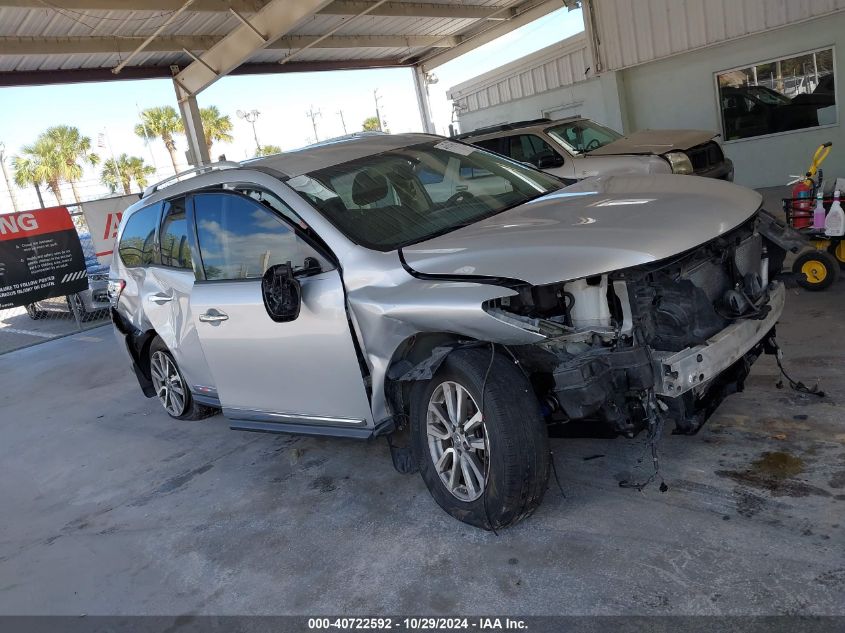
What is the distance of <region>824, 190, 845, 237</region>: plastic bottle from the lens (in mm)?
5934

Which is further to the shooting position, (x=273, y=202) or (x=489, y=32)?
(x=489, y=32)

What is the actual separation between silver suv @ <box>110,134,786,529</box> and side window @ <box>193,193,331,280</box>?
1 centimetres

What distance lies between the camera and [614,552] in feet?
10.1

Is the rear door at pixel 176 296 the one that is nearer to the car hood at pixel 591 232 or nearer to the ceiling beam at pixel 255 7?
the car hood at pixel 591 232

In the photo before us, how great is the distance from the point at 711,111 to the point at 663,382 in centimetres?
1280

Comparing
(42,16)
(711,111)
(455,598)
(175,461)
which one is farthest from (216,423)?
(711,111)

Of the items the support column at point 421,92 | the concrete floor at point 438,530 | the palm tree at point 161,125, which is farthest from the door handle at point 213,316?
the palm tree at point 161,125

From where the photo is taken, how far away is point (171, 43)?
15.0 metres

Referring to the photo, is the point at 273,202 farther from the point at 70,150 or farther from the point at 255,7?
the point at 70,150

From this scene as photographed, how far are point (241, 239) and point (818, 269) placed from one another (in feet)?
16.1

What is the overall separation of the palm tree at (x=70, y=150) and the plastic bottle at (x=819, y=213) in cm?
4689

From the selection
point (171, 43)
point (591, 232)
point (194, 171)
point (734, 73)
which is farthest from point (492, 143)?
point (171, 43)

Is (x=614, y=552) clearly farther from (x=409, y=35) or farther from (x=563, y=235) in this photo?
(x=409, y=35)

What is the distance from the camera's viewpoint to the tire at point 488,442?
314 cm
